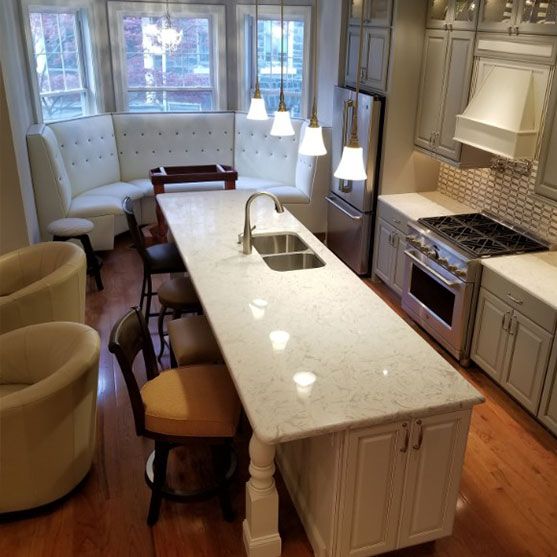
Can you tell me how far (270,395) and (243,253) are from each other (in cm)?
142

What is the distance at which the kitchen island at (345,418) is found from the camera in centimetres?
208

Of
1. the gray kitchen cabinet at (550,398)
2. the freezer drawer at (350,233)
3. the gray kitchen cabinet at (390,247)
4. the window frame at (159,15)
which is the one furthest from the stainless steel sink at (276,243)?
the window frame at (159,15)

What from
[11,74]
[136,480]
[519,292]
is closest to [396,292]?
[519,292]

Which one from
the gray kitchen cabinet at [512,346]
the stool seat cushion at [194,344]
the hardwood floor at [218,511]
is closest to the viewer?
the hardwood floor at [218,511]

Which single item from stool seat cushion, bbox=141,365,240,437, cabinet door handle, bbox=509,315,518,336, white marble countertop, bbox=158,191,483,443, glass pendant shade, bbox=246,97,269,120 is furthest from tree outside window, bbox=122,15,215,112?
stool seat cushion, bbox=141,365,240,437

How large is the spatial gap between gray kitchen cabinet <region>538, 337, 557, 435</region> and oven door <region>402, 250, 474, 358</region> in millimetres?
708

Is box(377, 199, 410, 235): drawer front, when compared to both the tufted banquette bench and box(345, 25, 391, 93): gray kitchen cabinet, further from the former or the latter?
the tufted banquette bench

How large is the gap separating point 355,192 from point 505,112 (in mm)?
1783

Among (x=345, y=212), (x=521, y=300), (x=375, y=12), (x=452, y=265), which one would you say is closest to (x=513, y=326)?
(x=521, y=300)

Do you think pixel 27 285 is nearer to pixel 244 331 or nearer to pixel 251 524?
pixel 244 331

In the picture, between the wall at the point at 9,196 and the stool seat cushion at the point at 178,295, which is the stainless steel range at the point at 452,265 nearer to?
the stool seat cushion at the point at 178,295

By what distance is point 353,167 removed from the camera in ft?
8.85

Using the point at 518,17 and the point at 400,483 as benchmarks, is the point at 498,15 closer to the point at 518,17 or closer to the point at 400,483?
the point at 518,17

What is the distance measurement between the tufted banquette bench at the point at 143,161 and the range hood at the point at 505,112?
7.12 ft
